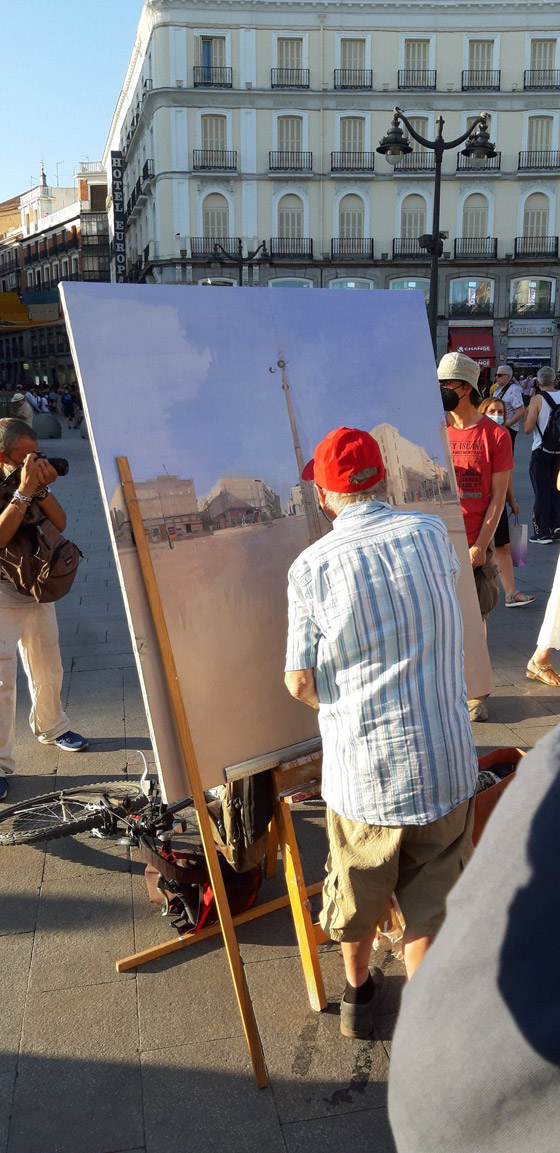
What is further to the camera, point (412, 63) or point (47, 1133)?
point (412, 63)

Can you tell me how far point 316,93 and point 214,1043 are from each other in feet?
136

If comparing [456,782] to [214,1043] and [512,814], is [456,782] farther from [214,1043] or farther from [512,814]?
[512,814]

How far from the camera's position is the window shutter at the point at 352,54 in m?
37.8

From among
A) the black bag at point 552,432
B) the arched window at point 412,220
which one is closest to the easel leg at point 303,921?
the black bag at point 552,432

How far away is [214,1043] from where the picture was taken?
2.45m

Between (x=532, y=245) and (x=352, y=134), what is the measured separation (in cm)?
Result: 904

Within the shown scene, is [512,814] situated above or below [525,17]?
below

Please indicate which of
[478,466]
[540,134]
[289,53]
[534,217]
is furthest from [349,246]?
[478,466]

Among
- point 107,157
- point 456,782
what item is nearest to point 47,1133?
point 456,782

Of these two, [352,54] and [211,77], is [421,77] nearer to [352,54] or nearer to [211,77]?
[352,54]

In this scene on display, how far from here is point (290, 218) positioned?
127 ft

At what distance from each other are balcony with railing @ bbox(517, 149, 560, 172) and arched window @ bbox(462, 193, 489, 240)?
2.09 m

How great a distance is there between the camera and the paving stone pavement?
2.17 m

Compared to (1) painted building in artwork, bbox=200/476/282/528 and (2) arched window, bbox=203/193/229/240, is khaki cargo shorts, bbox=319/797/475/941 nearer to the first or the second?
(1) painted building in artwork, bbox=200/476/282/528
